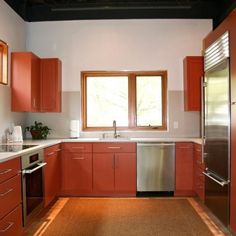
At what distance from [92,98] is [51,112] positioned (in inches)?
29.1

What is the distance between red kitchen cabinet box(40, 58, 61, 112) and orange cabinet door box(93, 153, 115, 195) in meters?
1.06

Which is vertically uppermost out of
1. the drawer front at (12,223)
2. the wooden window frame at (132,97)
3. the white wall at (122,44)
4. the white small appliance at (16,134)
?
the white wall at (122,44)

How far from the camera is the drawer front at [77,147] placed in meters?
4.44

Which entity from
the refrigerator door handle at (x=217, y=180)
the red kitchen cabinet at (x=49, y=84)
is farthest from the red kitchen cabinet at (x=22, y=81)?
the refrigerator door handle at (x=217, y=180)

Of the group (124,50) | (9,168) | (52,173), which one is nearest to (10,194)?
(9,168)

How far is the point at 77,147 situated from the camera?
4449 millimetres

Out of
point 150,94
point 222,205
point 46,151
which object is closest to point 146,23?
point 150,94

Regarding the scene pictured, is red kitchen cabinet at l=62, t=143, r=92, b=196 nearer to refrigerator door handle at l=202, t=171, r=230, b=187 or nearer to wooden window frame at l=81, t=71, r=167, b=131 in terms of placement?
wooden window frame at l=81, t=71, r=167, b=131

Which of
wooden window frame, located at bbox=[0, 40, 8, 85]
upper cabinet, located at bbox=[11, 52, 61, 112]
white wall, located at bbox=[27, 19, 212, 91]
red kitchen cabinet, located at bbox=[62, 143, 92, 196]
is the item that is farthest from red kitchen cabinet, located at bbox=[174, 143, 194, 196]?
wooden window frame, located at bbox=[0, 40, 8, 85]

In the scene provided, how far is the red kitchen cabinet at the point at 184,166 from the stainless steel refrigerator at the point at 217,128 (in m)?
0.75

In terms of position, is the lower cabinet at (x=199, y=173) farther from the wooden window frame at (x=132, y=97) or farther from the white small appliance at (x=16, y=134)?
the white small appliance at (x=16, y=134)

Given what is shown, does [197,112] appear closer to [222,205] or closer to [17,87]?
[222,205]

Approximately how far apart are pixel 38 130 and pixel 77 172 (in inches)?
37.1

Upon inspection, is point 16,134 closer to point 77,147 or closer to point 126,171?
point 77,147
